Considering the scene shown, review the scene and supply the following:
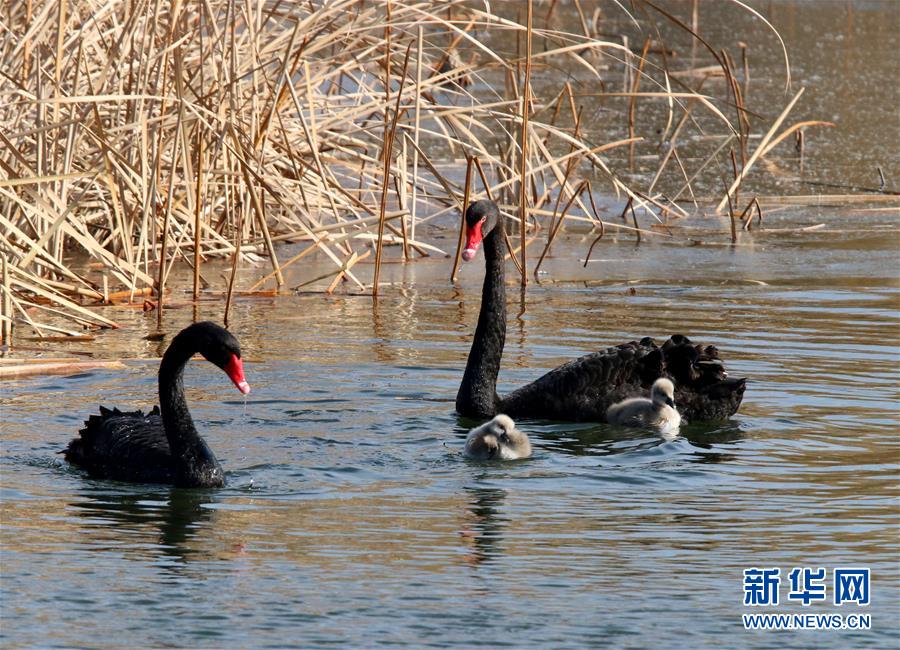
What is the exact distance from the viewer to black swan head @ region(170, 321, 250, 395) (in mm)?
5266

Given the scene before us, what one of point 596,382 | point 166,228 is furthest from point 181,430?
point 166,228

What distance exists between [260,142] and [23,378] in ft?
8.82

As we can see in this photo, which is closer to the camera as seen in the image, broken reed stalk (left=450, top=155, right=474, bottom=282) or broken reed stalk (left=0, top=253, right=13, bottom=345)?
broken reed stalk (left=0, top=253, right=13, bottom=345)

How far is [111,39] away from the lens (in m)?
8.74

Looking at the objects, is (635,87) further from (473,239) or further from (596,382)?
(596,382)

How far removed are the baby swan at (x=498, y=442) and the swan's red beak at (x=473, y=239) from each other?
0.87 m

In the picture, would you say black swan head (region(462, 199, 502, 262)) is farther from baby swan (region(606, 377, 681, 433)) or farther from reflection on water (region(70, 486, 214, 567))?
reflection on water (region(70, 486, 214, 567))

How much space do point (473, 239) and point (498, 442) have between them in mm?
1088

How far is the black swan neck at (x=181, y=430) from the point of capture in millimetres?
5434

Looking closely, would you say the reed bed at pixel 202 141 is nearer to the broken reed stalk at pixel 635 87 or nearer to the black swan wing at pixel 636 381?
the broken reed stalk at pixel 635 87

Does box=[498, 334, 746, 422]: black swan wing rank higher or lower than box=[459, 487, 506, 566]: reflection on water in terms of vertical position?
higher

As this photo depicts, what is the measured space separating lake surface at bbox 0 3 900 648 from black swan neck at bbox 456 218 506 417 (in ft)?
0.38

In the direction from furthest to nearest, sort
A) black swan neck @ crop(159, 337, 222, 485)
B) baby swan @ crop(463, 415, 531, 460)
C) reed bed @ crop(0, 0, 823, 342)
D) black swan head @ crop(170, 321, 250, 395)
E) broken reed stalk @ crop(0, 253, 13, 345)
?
reed bed @ crop(0, 0, 823, 342) → broken reed stalk @ crop(0, 253, 13, 345) → baby swan @ crop(463, 415, 531, 460) → black swan neck @ crop(159, 337, 222, 485) → black swan head @ crop(170, 321, 250, 395)

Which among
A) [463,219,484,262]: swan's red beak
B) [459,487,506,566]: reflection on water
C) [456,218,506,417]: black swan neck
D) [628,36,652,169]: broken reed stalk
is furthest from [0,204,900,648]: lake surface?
[628,36,652,169]: broken reed stalk
